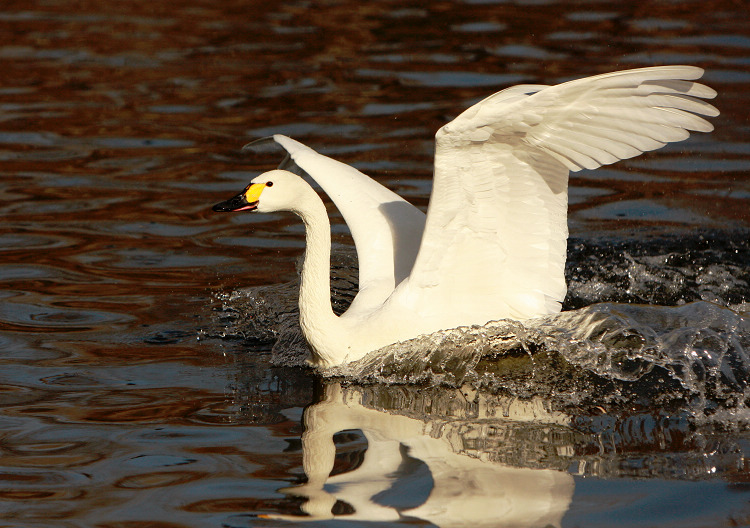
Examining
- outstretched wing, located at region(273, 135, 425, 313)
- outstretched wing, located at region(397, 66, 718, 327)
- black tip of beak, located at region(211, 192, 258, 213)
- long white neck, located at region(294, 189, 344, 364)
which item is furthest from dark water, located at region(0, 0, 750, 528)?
black tip of beak, located at region(211, 192, 258, 213)

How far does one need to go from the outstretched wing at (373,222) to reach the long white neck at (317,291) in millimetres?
500

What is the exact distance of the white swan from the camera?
5895 millimetres

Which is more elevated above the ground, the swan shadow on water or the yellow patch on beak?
the yellow patch on beak

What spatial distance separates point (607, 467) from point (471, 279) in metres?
1.87

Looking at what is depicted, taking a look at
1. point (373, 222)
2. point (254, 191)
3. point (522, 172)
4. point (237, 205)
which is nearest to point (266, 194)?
point (254, 191)

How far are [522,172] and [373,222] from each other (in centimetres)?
169

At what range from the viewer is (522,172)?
20.7 feet

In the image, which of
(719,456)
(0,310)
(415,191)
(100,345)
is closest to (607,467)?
(719,456)

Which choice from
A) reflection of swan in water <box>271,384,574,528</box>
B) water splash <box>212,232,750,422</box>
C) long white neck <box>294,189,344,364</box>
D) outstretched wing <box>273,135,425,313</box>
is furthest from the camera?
outstretched wing <box>273,135,425,313</box>

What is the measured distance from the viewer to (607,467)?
5312 mm

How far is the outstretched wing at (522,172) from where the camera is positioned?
19.2ft

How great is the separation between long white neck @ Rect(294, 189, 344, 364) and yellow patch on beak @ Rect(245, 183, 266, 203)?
0.30m

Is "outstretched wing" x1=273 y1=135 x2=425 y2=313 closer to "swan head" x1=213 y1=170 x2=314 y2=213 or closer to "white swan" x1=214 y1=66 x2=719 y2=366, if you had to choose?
"white swan" x1=214 y1=66 x2=719 y2=366

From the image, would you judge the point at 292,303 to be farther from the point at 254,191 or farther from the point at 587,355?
the point at 587,355
